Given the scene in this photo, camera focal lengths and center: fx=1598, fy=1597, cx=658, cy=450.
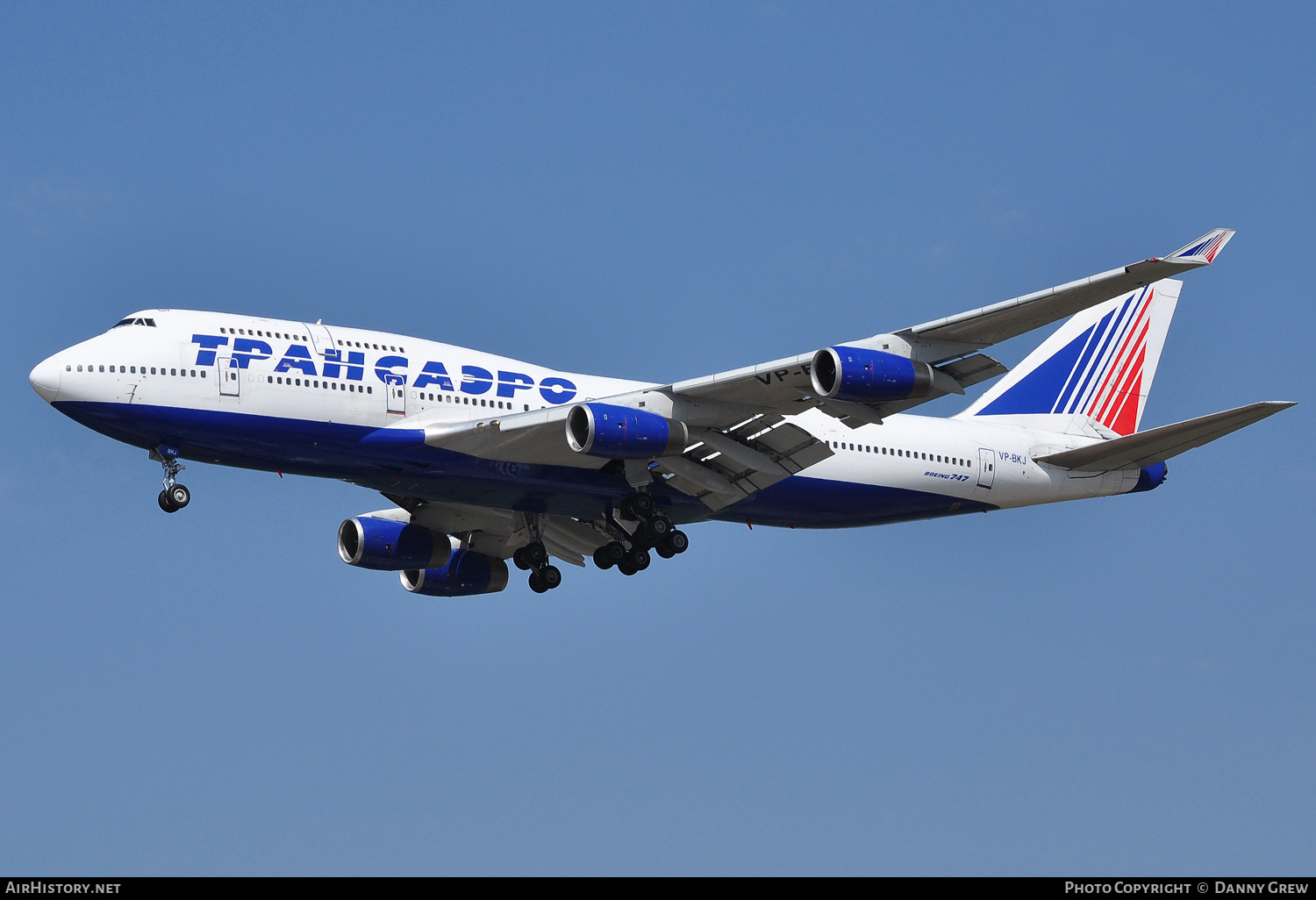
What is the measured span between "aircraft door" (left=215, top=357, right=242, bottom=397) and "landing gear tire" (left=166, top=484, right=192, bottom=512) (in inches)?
95.0

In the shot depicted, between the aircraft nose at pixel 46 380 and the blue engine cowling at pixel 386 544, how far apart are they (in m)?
10.4

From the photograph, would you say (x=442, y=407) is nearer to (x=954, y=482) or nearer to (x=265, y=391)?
(x=265, y=391)

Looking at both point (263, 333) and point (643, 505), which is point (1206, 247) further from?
point (263, 333)

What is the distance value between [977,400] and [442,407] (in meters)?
16.8

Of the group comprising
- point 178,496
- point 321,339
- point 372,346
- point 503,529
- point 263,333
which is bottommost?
point 178,496

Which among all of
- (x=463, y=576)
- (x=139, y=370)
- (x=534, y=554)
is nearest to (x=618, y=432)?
(x=534, y=554)

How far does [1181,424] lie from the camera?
37812mm

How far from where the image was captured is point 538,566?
42.9m

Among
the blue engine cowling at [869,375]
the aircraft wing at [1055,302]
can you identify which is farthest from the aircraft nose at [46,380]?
the aircraft wing at [1055,302]

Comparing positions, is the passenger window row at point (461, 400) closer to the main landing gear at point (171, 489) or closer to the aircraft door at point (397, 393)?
the aircraft door at point (397, 393)

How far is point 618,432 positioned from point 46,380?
1217cm

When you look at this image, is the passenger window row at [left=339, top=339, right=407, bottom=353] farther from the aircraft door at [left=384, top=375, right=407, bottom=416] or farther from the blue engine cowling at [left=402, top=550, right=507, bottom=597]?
the blue engine cowling at [left=402, top=550, right=507, bottom=597]
